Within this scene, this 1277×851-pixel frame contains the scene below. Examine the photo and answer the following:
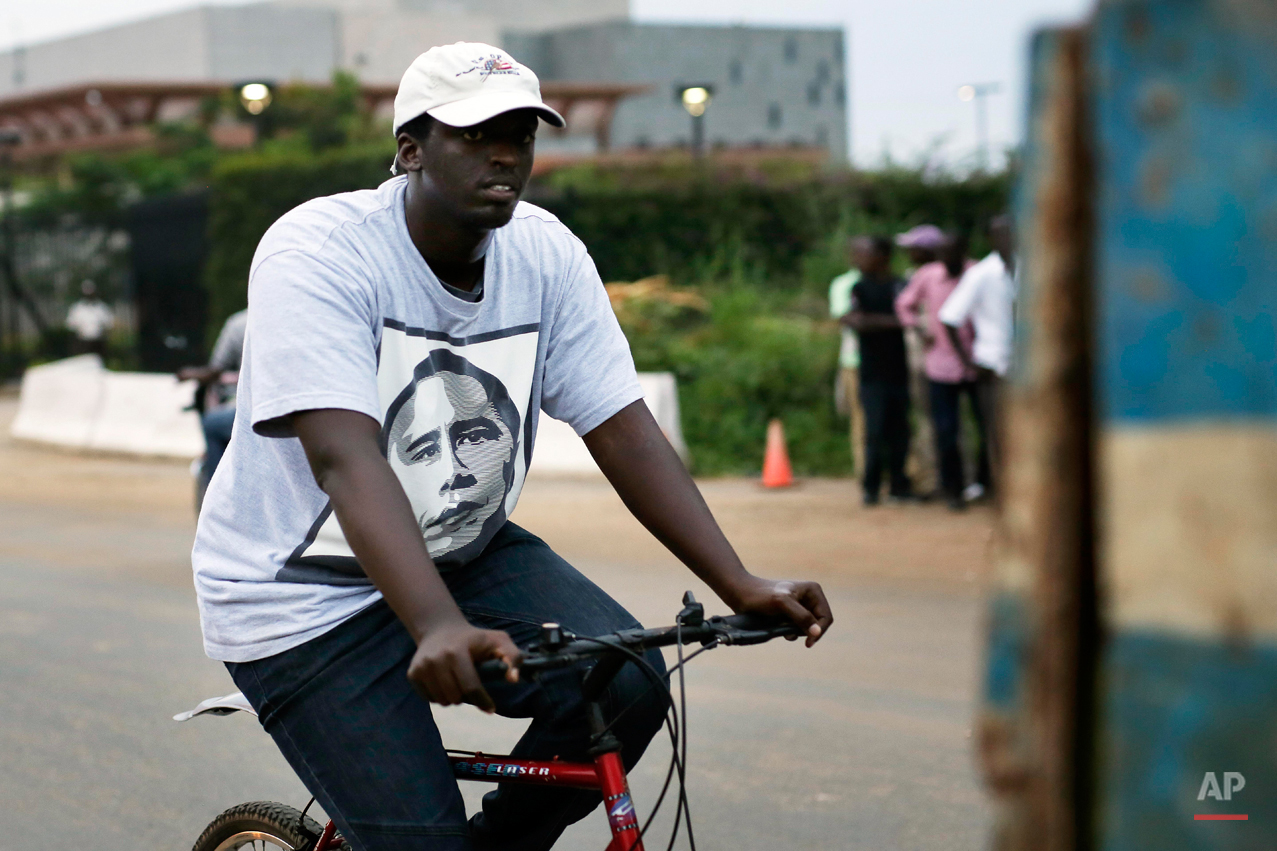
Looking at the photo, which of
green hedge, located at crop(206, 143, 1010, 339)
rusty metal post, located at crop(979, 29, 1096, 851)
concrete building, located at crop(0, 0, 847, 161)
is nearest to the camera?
rusty metal post, located at crop(979, 29, 1096, 851)

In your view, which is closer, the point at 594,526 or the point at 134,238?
the point at 594,526

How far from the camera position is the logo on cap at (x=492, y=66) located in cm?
235

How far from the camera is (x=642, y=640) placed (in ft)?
7.61

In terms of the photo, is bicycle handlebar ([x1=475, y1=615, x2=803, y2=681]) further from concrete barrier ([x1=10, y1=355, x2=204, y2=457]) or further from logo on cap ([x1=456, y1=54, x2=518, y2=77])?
concrete barrier ([x1=10, y1=355, x2=204, y2=457])

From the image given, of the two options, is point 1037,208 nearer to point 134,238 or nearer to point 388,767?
point 388,767

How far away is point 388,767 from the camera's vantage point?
2.38m

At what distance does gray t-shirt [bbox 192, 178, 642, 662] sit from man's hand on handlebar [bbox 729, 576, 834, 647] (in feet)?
1.47

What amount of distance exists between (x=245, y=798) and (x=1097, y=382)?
441 centimetres

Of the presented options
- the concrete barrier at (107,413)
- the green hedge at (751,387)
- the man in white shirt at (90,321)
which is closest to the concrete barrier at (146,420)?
the concrete barrier at (107,413)

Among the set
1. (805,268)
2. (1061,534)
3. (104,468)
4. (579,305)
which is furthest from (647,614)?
(805,268)

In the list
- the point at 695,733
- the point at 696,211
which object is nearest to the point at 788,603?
the point at 695,733

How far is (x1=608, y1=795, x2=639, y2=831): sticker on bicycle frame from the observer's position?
7.89 ft

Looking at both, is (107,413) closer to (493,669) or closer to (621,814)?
(621,814)

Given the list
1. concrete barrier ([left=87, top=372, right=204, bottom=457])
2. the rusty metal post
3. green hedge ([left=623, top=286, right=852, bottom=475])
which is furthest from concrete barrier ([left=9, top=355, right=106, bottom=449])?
the rusty metal post
